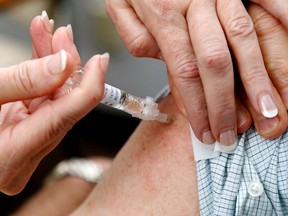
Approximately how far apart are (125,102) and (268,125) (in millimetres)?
299

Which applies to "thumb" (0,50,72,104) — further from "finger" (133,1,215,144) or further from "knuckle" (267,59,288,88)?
"knuckle" (267,59,288,88)

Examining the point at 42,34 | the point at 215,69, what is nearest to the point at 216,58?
the point at 215,69

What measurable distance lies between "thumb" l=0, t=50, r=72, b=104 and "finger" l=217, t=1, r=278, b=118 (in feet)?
1.06

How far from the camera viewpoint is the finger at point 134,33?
3.53ft

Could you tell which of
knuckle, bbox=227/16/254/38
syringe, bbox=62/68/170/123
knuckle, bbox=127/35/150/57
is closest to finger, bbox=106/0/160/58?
knuckle, bbox=127/35/150/57

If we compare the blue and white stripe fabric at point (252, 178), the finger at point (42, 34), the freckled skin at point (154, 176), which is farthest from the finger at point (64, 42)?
the blue and white stripe fabric at point (252, 178)

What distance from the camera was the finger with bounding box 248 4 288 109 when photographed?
91 centimetres

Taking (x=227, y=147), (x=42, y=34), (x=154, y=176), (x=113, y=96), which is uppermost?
(x=42, y=34)

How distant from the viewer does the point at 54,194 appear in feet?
5.40

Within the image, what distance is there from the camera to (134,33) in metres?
1.08

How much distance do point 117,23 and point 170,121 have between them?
0.27 m

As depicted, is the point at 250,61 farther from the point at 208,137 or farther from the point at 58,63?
the point at 58,63

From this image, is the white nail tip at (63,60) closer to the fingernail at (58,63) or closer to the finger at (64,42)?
the fingernail at (58,63)

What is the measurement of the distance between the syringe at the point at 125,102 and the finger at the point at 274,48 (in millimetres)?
275
